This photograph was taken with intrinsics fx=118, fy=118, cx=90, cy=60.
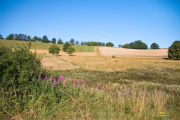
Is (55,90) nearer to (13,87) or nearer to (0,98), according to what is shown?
(13,87)

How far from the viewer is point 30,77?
14.9 feet

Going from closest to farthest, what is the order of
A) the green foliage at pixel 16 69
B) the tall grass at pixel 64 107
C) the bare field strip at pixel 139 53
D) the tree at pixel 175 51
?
the tall grass at pixel 64 107
the green foliage at pixel 16 69
the tree at pixel 175 51
the bare field strip at pixel 139 53

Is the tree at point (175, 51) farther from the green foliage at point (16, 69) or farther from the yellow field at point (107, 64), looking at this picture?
the green foliage at point (16, 69)

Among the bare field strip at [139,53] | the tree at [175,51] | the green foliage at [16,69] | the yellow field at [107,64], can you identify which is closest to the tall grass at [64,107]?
the green foliage at [16,69]

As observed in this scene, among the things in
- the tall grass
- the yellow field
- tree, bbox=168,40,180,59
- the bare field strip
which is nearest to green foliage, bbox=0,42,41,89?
the tall grass

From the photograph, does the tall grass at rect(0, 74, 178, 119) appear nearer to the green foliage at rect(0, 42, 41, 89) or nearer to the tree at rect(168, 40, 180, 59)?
the green foliage at rect(0, 42, 41, 89)

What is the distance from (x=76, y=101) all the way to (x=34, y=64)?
244 centimetres

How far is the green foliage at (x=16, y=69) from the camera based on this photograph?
13.7 ft

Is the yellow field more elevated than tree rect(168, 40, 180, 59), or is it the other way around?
tree rect(168, 40, 180, 59)

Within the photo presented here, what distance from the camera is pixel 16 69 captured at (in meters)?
4.55

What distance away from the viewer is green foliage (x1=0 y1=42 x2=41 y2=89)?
4188mm

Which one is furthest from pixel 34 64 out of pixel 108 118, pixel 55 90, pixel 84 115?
pixel 108 118

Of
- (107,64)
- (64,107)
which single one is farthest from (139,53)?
(64,107)

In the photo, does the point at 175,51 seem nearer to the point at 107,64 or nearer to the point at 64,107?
the point at 107,64
